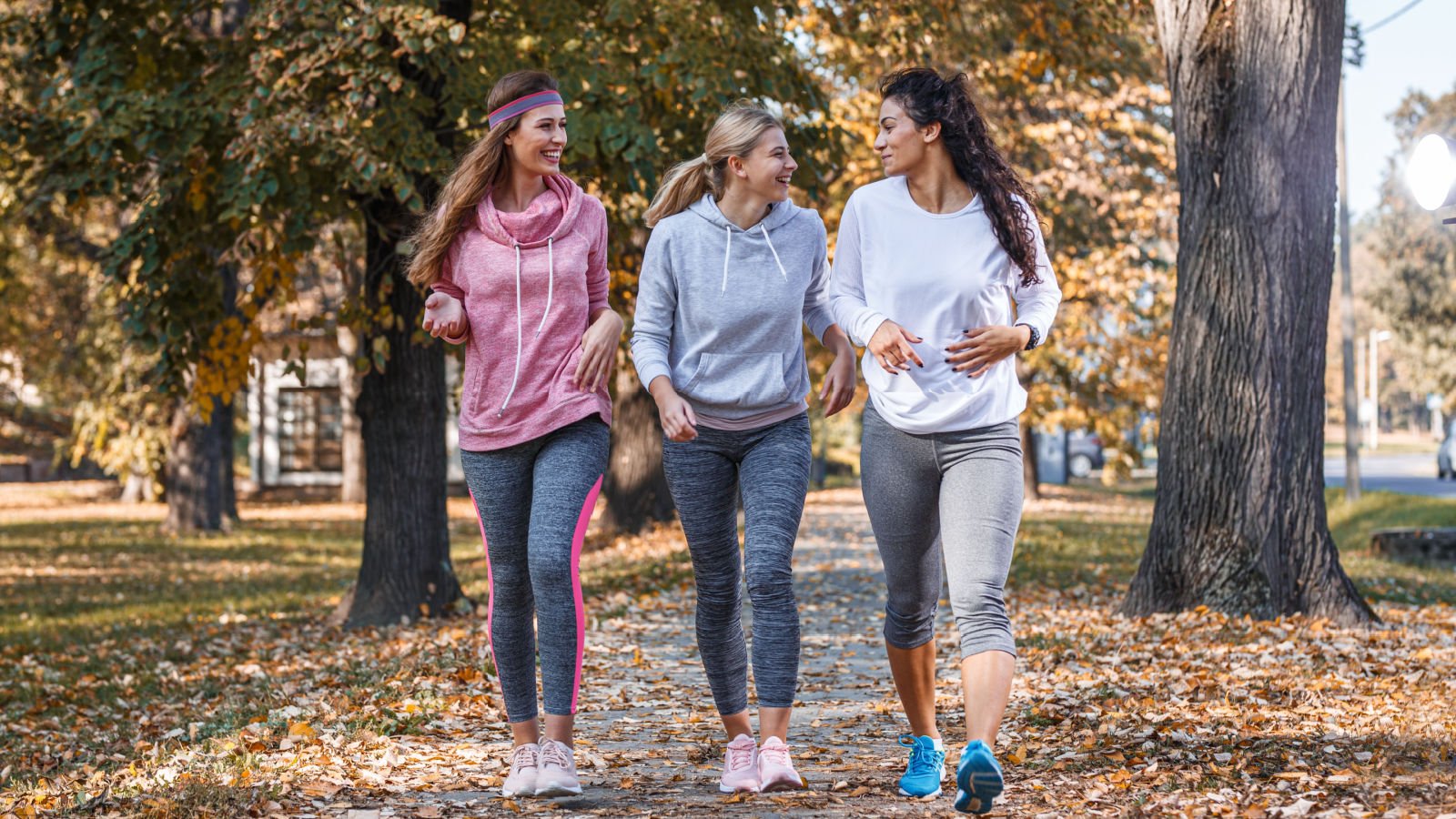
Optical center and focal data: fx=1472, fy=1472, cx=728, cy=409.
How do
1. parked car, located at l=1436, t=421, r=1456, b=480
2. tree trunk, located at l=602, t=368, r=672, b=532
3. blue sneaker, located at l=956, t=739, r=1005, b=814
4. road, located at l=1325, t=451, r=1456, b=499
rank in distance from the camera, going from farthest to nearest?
parked car, located at l=1436, t=421, r=1456, b=480, road, located at l=1325, t=451, r=1456, b=499, tree trunk, located at l=602, t=368, r=672, b=532, blue sneaker, located at l=956, t=739, r=1005, b=814

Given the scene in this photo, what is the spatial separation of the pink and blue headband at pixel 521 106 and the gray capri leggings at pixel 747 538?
109 cm

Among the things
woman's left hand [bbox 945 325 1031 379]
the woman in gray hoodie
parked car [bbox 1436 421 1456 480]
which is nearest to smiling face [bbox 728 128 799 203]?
the woman in gray hoodie

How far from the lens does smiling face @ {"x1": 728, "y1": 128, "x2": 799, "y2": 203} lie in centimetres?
431

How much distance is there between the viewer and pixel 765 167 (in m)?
4.30

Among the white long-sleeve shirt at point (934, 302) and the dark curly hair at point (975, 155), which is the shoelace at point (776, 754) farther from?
the dark curly hair at point (975, 155)

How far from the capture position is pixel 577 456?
4.31 m

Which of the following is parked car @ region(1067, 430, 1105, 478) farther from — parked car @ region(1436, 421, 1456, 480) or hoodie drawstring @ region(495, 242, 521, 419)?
hoodie drawstring @ region(495, 242, 521, 419)

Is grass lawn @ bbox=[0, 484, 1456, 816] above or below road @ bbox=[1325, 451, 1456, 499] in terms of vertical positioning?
below

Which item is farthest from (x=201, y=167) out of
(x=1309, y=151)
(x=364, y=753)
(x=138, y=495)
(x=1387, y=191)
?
(x=1387, y=191)

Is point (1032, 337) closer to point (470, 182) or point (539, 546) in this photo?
point (539, 546)

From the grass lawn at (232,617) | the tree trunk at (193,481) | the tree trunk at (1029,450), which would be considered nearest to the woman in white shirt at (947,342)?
the grass lawn at (232,617)

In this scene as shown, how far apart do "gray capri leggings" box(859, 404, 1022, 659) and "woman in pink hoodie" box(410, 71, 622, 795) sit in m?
0.85

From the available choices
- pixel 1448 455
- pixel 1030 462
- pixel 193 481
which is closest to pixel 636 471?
pixel 193 481

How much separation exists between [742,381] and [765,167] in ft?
2.08
